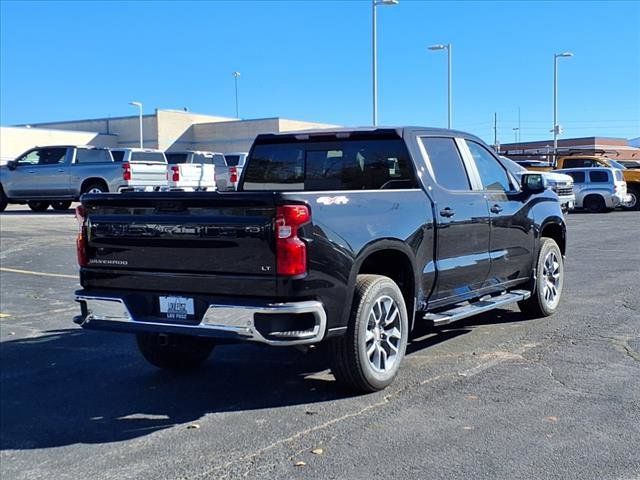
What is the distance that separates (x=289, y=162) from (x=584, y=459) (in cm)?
387

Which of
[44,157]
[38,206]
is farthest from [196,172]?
[38,206]

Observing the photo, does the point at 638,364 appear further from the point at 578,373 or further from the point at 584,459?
the point at 584,459

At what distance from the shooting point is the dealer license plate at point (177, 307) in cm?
510

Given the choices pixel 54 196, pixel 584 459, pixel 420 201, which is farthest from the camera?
pixel 54 196

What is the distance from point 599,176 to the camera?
27.2 metres

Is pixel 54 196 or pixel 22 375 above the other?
pixel 54 196

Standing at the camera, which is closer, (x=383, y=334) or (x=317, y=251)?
(x=317, y=251)

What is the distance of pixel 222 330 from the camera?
4875mm

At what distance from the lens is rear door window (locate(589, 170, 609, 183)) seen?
2712cm

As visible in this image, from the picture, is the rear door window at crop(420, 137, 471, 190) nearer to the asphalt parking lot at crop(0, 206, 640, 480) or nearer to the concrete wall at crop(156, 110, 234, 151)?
the asphalt parking lot at crop(0, 206, 640, 480)

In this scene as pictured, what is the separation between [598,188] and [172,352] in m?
24.1

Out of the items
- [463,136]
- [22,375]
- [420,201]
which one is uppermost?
[463,136]

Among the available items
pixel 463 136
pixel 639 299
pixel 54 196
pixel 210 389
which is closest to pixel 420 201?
pixel 463 136

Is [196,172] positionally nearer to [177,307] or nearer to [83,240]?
[83,240]
